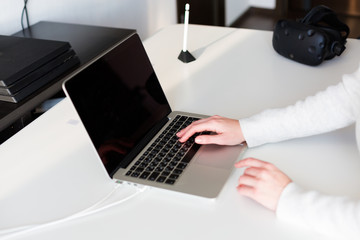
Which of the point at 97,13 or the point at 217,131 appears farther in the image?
the point at 97,13

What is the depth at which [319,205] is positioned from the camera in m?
0.71

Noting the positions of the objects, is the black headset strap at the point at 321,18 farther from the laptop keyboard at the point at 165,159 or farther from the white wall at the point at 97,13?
the white wall at the point at 97,13

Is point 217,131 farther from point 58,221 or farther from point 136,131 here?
point 58,221

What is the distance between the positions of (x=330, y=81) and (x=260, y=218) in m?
0.57

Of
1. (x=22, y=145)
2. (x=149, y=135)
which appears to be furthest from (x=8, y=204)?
(x=149, y=135)

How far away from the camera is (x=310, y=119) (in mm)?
929

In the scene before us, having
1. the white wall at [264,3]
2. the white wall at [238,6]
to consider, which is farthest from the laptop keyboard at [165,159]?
the white wall at [264,3]

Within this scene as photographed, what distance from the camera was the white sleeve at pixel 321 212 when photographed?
0.68 metres

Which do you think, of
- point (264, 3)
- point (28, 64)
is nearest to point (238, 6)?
point (264, 3)

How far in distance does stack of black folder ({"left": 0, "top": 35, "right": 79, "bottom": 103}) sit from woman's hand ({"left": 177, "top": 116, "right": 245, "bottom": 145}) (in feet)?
1.67

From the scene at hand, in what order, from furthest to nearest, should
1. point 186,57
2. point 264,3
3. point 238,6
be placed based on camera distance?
point 264,3 < point 238,6 < point 186,57

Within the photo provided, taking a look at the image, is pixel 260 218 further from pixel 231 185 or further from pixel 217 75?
pixel 217 75

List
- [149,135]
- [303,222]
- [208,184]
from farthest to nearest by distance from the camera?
[149,135] → [208,184] → [303,222]

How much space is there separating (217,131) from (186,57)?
1.49ft
